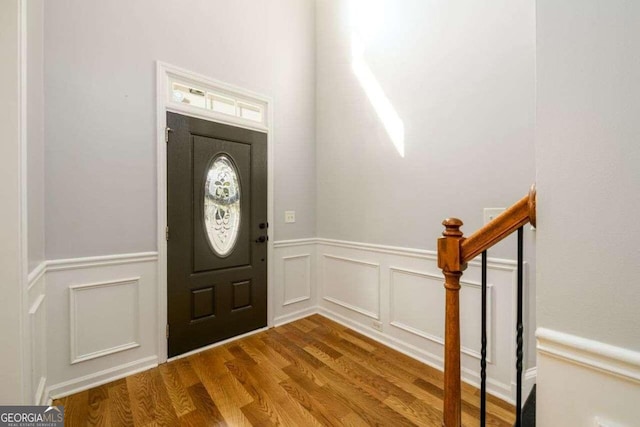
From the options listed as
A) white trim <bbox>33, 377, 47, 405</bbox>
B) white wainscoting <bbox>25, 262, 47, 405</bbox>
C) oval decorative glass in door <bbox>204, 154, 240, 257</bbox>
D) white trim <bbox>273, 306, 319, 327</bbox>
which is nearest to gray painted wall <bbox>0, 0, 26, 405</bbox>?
white wainscoting <bbox>25, 262, 47, 405</bbox>

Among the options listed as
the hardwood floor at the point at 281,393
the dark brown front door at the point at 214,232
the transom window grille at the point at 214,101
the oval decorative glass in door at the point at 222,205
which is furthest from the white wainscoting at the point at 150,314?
the transom window grille at the point at 214,101

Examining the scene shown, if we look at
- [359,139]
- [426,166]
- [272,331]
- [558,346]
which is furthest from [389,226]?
[558,346]

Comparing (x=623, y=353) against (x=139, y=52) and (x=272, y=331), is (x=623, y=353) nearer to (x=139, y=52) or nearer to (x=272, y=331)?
(x=272, y=331)

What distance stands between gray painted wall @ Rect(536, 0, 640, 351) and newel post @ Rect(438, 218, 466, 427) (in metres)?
0.27

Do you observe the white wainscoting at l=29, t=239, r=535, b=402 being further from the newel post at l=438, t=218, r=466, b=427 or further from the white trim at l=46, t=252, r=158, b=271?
the newel post at l=438, t=218, r=466, b=427

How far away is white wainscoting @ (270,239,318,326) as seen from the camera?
291cm

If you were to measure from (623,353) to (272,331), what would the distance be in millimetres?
2579

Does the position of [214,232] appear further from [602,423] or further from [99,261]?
[602,423]

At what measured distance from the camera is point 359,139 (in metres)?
2.72

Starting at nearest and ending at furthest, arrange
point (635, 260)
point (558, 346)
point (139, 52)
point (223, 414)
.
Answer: point (635, 260), point (558, 346), point (223, 414), point (139, 52)

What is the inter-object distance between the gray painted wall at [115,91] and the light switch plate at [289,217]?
1259mm

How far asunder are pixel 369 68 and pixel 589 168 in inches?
91.2

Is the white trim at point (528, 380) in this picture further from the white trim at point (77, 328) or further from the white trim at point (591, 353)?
the white trim at point (77, 328)

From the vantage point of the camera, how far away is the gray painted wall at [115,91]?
1.80 meters
